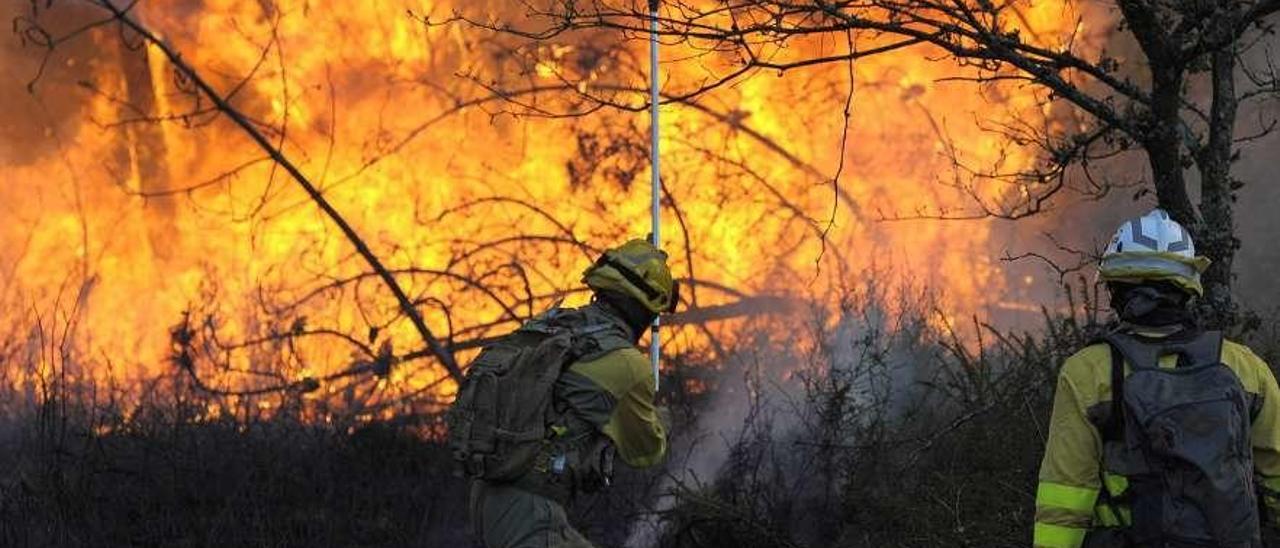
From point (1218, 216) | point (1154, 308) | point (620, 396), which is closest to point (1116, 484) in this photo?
point (1154, 308)

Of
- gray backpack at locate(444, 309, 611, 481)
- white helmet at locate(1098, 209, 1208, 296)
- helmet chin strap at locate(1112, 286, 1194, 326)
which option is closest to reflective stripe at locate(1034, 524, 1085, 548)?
helmet chin strap at locate(1112, 286, 1194, 326)

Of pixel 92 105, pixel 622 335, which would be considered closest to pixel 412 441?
pixel 92 105

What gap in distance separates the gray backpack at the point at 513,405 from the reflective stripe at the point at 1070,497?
1535mm

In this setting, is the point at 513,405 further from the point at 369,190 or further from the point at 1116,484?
the point at 369,190

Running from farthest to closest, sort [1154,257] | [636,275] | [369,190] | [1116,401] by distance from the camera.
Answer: [369,190], [636,275], [1154,257], [1116,401]

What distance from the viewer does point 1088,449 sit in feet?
9.53

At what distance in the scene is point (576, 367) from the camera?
12.2 ft

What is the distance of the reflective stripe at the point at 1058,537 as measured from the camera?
113 inches

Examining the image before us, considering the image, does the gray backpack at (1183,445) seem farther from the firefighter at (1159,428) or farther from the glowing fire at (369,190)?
the glowing fire at (369,190)

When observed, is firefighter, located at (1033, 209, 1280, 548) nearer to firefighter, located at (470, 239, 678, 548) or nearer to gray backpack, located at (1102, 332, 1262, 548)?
gray backpack, located at (1102, 332, 1262, 548)

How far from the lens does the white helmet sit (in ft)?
9.74

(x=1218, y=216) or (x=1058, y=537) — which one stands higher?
(x=1218, y=216)

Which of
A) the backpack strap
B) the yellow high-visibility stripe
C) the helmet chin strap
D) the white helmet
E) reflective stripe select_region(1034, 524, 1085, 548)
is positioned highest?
the white helmet

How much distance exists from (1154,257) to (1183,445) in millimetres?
532
